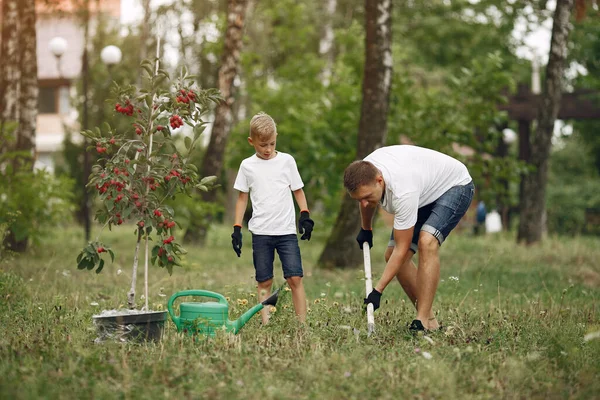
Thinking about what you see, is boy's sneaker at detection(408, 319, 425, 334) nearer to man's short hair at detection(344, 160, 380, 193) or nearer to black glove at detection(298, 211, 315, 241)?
black glove at detection(298, 211, 315, 241)

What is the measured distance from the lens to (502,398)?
4602mm

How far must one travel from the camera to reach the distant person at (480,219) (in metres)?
25.9

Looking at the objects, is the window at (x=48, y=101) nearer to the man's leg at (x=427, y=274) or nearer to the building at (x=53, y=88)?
the building at (x=53, y=88)

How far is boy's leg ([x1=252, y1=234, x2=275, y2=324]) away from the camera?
6.58 metres

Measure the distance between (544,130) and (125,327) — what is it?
12.3 m

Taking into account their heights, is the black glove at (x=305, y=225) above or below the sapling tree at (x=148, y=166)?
below

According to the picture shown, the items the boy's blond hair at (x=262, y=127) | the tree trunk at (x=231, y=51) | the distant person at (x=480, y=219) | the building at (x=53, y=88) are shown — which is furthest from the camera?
the building at (x=53, y=88)

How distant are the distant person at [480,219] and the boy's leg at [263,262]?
1962 cm

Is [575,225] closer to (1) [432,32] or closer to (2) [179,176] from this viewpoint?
(1) [432,32]

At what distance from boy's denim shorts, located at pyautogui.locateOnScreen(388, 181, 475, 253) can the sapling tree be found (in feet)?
5.51

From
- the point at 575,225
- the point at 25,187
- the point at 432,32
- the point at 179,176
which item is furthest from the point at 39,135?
the point at 179,176

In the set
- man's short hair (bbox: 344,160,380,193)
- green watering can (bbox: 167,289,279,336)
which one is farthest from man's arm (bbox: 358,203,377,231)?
green watering can (bbox: 167,289,279,336)

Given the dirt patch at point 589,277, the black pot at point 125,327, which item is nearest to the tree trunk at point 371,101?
the dirt patch at point 589,277

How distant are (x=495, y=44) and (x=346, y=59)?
1672 cm
